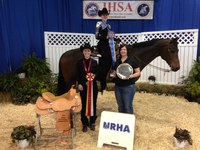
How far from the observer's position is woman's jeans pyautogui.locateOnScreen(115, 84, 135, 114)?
3930 millimetres

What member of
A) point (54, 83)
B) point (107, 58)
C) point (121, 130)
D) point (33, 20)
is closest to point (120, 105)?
point (121, 130)

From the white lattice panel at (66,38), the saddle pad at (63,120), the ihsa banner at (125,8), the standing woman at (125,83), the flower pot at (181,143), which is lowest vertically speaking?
the flower pot at (181,143)

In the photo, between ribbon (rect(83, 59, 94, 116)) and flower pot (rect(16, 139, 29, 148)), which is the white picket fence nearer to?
ribbon (rect(83, 59, 94, 116))

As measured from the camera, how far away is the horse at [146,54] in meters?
4.62

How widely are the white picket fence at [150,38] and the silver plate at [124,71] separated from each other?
2.22 meters

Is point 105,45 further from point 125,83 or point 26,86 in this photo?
point 26,86

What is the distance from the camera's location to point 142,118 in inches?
193

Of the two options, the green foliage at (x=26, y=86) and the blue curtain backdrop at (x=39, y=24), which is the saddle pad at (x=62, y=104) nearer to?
the green foliage at (x=26, y=86)

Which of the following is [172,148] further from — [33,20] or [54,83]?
[33,20]

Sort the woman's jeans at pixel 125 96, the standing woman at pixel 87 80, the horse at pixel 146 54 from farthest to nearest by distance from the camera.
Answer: the horse at pixel 146 54 → the standing woman at pixel 87 80 → the woman's jeans at pixel 125 96

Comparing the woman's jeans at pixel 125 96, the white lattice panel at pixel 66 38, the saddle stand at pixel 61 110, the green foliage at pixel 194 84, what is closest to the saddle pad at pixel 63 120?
the saddle stand at pixel 61 110

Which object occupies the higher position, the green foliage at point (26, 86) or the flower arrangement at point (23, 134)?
the green foliage at point (26, 86)

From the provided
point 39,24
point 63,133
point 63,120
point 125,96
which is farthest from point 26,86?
point 125,96

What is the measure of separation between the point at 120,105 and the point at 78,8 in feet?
12.0
